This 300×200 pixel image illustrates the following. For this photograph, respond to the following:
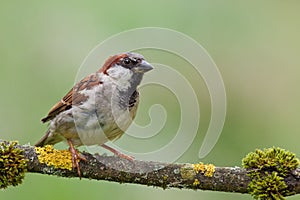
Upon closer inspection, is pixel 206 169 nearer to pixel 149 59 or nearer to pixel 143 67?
pixel 143 67

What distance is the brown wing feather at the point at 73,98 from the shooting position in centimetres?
419

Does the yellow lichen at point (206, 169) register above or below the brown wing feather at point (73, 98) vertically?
below

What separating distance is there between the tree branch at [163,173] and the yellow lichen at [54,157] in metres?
0.02

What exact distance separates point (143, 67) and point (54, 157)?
0.99 meters

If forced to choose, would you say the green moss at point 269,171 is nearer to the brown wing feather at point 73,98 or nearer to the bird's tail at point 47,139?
the brown wing feather at point 73,98

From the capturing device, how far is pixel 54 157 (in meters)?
3.71

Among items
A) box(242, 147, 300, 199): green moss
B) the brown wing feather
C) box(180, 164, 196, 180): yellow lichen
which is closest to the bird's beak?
the brown wing feather

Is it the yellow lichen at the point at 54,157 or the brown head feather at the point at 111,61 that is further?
the brown head feather at the point at 111,61

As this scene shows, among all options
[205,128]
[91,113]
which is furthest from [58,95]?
[205,128]

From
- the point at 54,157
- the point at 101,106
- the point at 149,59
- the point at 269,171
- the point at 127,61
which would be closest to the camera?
the point at 269,171

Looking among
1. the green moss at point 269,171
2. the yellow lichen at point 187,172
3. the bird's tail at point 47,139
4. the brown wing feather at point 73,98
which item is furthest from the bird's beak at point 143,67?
the green moss at point 269,171

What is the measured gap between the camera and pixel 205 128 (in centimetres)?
454

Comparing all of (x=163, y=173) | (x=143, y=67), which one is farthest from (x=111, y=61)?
(x=163, y=173)

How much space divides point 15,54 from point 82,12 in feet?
1.92
